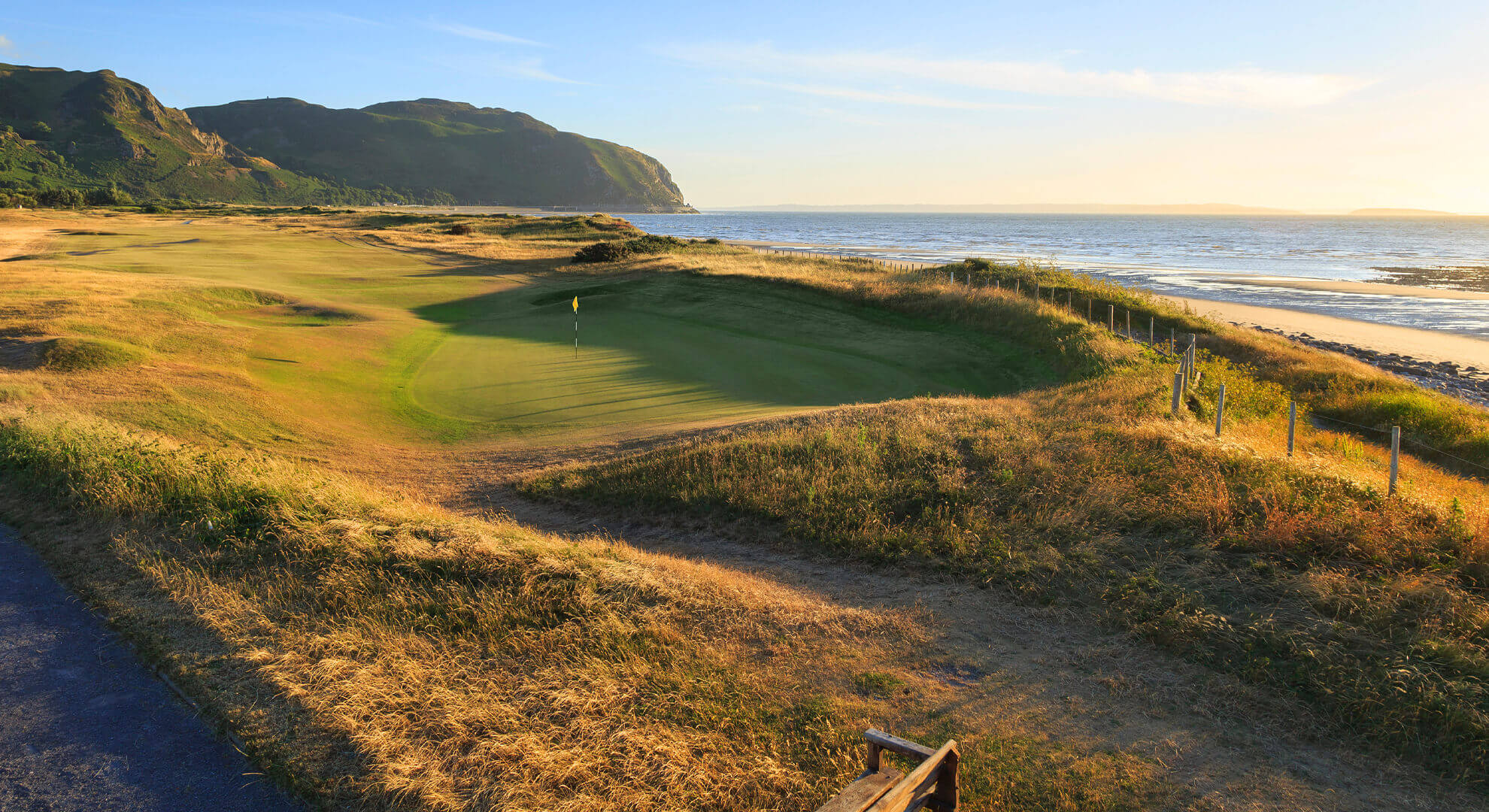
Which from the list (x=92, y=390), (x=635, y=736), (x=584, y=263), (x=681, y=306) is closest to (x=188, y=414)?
(x=92, y=390)

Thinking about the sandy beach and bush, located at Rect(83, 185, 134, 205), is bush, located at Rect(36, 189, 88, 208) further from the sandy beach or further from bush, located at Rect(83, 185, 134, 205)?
the sandy beach

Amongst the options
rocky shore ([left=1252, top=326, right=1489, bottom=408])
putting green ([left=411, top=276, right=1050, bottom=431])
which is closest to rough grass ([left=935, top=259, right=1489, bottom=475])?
rocky shore ([left=1252, top=326, right=1489, bottom=408])

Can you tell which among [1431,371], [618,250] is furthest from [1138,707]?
[618,250]

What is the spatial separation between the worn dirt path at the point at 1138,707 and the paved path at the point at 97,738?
15.9ft

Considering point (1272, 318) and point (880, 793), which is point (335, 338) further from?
point (1272, 318)

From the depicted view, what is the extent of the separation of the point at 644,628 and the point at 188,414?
12163 millimetres

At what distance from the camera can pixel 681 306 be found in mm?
31203

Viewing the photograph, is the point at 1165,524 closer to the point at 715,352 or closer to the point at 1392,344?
the point at 715,352

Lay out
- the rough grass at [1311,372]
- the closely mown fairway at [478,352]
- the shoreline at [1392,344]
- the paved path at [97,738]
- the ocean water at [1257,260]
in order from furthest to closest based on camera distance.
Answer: the ocean water at [1257,260] < the shoreline at [1392,344] < the rough grass at [1311,372] < the closely mown fairway at [478,352] < the paved path at [97,738]

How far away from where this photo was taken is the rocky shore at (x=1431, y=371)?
84.3ft

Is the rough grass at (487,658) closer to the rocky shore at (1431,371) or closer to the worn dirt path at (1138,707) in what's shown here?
the worn dirt path at (1138,707)

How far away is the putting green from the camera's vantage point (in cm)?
1653

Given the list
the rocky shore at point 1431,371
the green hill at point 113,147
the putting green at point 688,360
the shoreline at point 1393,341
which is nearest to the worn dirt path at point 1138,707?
the putting green at point 688,360

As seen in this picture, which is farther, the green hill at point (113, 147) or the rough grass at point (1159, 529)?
the green hill at point (113, 147)
